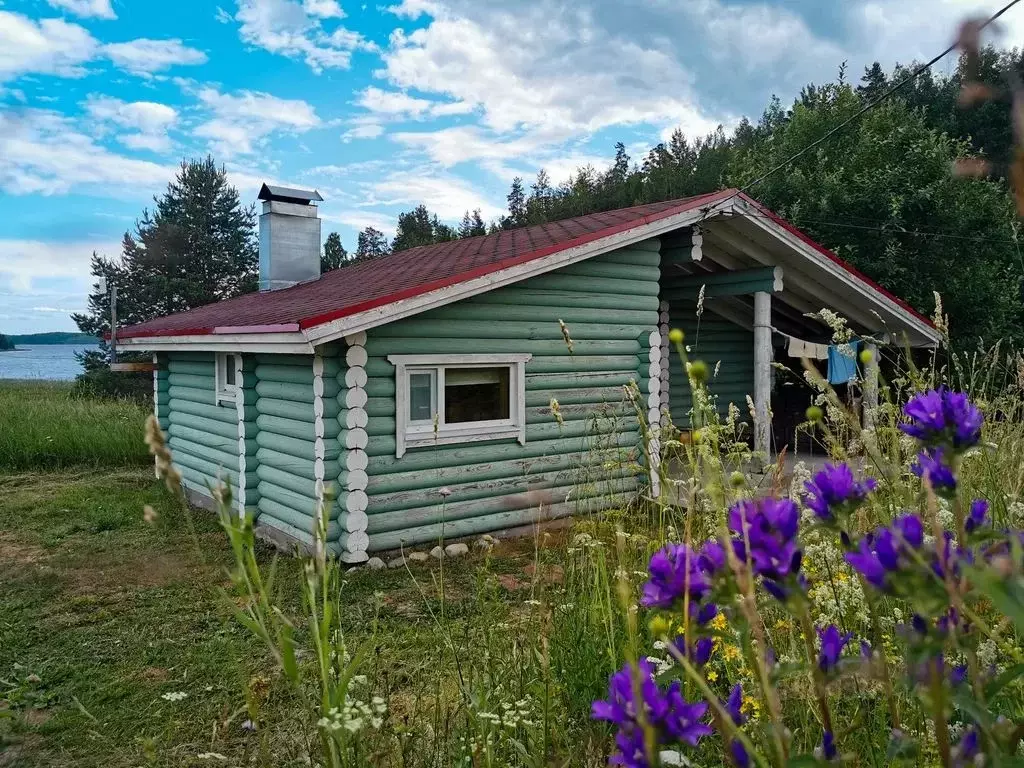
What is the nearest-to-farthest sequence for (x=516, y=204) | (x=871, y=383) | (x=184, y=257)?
1. (x=871, y=383)
2. (x=184, y=257)
3. (x=516, y=204)

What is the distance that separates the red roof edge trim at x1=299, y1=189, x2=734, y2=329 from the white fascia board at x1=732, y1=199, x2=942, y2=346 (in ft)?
1.91

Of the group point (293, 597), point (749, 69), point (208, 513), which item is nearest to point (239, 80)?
point (208, 513)

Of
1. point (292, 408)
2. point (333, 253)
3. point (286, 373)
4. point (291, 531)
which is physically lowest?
point (291, 531)

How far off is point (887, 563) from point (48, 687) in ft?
17.0

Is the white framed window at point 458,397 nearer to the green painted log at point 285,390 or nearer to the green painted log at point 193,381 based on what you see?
the green painted log at point 285,390

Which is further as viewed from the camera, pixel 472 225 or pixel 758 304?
pixel 472 225

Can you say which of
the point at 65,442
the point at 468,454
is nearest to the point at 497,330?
the point at 468,454

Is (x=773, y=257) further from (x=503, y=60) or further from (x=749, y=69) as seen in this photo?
(x=503, y=60)

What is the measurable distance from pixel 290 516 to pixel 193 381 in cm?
378

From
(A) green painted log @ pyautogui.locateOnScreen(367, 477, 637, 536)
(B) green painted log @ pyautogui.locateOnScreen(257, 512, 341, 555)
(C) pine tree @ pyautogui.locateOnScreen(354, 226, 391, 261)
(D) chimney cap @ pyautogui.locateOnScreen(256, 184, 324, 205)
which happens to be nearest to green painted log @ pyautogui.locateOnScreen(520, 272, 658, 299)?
(A) green painted log @ pyautogui.locateOnScreen(367, 477, 637, 536)

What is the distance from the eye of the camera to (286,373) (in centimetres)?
736

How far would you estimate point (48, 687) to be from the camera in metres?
4.48

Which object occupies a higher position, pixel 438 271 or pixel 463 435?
pixel 438 271

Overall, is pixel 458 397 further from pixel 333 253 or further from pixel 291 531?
pixel 333 253
